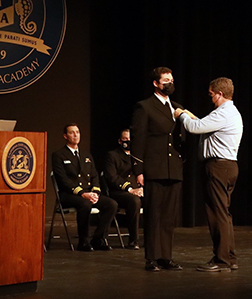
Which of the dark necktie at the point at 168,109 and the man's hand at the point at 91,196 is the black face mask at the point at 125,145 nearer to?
the man's hand at the point at 91,196

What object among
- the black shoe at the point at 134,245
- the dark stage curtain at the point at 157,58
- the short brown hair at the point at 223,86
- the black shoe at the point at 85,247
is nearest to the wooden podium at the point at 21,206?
the short brown hair at the point at 223,86

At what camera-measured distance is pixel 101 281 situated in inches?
161

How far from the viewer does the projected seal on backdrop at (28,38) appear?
7137mm

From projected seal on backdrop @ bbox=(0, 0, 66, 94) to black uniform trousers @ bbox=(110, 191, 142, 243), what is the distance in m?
2.06

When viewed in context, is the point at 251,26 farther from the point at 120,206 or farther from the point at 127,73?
the point at 120,206

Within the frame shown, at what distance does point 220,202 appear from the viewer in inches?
180

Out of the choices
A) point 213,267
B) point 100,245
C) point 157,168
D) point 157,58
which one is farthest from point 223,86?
point 157,58

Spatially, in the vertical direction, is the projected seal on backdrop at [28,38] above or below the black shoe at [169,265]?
above

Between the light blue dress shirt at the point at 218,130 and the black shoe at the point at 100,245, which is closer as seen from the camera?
the light blue dress shirt at the point at 218,130

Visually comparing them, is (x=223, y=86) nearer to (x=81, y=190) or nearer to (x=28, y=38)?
(x=81, y=190)

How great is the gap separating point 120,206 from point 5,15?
2.62 m

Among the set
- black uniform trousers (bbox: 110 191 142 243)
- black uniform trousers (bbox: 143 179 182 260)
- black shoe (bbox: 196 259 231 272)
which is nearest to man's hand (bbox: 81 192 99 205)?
black uniform trousers (bbox: 110 191 142 243)

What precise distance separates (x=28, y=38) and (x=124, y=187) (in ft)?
7.43

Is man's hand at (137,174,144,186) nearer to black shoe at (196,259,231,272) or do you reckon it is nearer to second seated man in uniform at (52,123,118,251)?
black shoe at (196,259,231,272)
